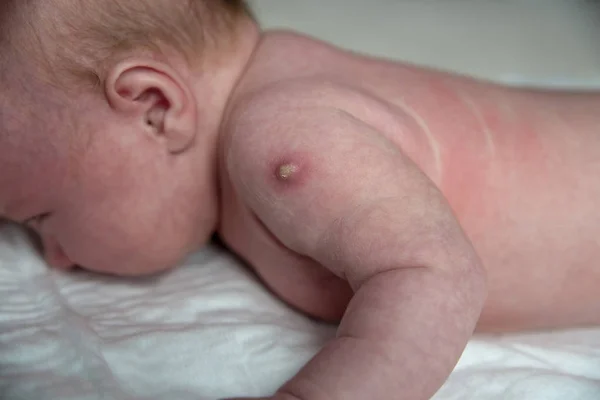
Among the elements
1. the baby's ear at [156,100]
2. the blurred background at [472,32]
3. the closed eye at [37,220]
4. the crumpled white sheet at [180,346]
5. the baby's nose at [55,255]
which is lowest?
the crumpled white sheet at [180,346]

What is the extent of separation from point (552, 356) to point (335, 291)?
27 cm

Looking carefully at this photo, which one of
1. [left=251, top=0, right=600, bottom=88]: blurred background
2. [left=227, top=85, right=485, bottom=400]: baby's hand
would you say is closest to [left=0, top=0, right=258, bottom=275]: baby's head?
[left=227, top=85, right=485, bottom=400]: baby's hand

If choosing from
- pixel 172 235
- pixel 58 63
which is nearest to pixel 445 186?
pixel 172 235

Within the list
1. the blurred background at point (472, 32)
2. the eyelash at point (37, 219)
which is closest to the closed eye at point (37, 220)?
the eyelash at point (37, 219)

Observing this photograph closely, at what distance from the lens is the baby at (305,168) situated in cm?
68

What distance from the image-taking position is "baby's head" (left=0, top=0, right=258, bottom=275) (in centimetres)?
76

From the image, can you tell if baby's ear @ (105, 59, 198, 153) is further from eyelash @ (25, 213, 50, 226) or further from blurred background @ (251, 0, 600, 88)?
blurred background @ (251, 0, 600, 88)

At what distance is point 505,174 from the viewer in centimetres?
82

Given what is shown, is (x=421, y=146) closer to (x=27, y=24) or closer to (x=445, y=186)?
(x=445, y=186)

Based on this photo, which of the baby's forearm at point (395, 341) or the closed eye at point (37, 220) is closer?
the baby's forearm at point (395, 341)

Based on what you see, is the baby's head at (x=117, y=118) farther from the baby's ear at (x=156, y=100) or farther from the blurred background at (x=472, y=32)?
the blurred background at (x=472, y=32)

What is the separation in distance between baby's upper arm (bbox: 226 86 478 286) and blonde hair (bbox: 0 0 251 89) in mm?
156

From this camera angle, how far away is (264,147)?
72 cm

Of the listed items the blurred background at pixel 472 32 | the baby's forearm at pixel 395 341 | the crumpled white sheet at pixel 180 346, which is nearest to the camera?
the baby's forearm at pixel 395 341
